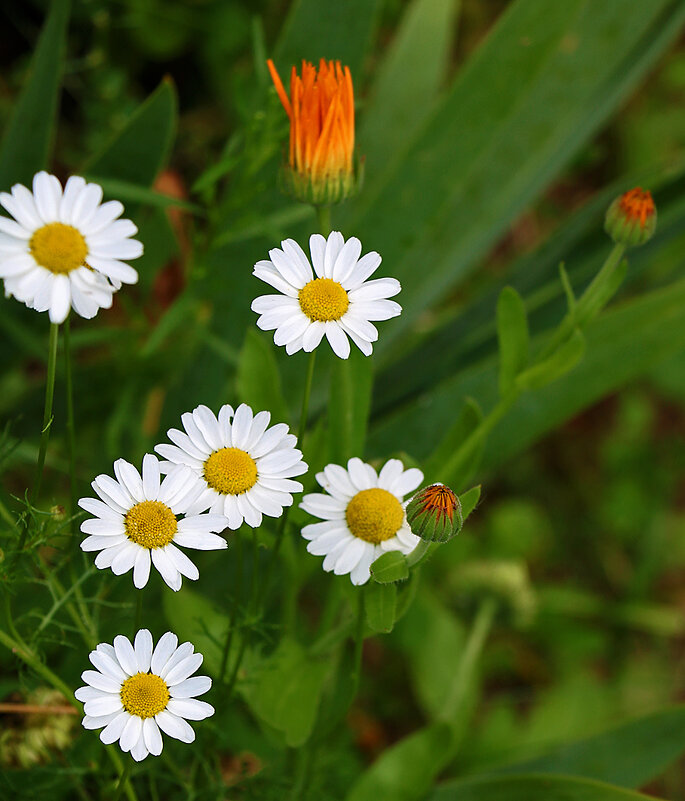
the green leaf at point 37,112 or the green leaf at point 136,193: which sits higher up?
the green leaf at point 37,112

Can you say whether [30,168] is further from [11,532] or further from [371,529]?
[371,529]

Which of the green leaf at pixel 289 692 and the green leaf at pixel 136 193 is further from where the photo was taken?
the green leaf at pixel 136 193

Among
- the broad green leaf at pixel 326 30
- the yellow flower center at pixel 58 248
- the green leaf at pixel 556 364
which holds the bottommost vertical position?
the yellow flower center at pixel 58 248

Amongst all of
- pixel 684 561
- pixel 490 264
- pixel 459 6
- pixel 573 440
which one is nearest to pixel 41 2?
pixel 459 6

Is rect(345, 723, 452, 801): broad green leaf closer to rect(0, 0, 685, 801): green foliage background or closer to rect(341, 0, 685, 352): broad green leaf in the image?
rect(0, 0, 685, 801): green foliage background

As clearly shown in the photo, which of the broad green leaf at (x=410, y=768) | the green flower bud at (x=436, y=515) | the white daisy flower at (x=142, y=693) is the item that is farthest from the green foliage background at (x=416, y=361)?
the green flower bud at (x=436, y=515)

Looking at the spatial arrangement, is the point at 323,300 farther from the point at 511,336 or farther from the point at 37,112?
the point at 37,112

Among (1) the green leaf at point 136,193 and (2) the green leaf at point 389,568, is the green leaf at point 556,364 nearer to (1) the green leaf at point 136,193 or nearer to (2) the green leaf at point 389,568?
(2) the green leaf at point 389,568
